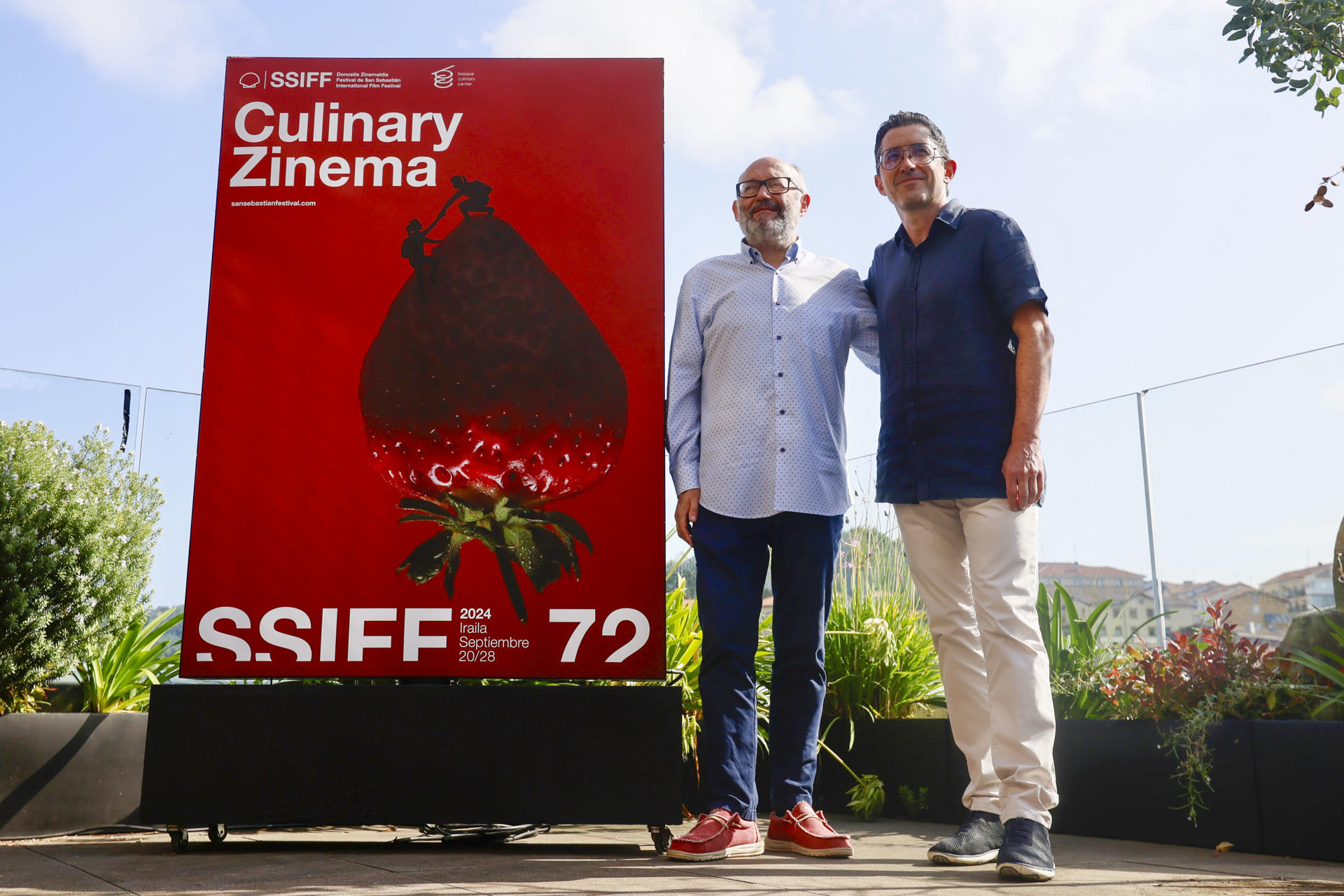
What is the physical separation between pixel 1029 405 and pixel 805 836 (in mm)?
1010

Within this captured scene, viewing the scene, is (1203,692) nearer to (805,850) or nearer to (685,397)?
(805,850)

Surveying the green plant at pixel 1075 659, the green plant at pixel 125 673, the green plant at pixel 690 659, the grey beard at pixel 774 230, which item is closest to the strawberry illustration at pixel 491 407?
the grey beard at pixel 774 230

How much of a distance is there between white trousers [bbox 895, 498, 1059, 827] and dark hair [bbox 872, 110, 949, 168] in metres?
0.85

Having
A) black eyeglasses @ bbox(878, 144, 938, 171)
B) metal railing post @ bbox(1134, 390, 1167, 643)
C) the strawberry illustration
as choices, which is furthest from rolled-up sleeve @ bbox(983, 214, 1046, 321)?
metal railing post @ bbox(1134, 390, 1167, 643)

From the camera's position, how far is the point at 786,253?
2463mm

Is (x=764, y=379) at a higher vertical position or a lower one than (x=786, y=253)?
lower

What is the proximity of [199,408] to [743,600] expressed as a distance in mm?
1299

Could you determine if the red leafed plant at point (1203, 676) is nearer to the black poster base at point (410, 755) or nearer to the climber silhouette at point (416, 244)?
the black poster base at point (410, 755)

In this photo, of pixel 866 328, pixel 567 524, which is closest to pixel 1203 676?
pixel 866 328

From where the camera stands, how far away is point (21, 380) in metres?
3.72

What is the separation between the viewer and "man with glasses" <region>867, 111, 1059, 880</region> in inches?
77.9

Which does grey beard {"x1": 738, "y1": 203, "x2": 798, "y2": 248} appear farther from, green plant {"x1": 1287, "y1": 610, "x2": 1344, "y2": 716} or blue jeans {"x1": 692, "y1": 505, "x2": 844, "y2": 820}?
green plant {"x1": 1287, "y1": 610, "x2": 1344, "y2": 716}

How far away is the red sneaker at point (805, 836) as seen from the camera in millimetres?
2076

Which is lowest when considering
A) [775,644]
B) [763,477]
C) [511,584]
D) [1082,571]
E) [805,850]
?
[805,850]
